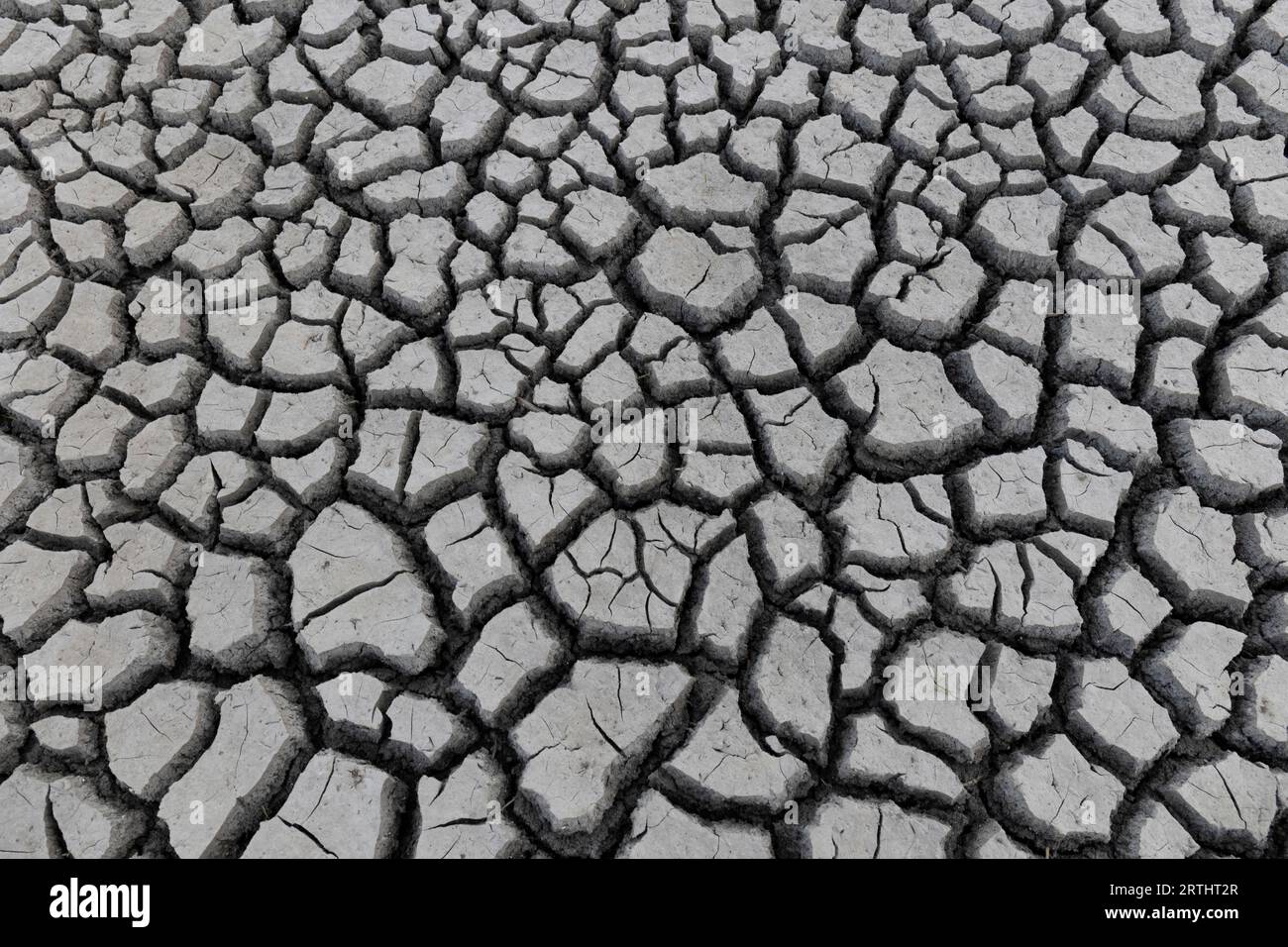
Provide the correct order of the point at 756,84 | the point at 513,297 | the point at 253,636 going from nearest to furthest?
the point at 253,636
the point at 513,297
the point at 756,84

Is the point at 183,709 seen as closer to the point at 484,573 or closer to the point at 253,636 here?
the point at 253,636

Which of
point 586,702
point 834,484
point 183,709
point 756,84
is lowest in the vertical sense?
point 183,709

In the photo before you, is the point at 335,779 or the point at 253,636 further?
the point at 253,636

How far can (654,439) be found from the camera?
6.98ft

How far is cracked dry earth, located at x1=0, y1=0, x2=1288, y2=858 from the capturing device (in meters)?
1.76

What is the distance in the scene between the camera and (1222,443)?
6.99ft

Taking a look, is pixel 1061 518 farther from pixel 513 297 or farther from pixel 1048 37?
pixel 1048 37

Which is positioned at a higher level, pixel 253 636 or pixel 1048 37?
pixel 1048 37

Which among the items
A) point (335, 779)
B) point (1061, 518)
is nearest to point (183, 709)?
point (335, 779)

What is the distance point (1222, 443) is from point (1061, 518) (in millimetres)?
465

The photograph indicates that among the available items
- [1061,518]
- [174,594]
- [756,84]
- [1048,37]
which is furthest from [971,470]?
[174,594]

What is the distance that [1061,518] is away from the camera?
2.05 metres

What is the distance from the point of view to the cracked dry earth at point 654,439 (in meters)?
1.76

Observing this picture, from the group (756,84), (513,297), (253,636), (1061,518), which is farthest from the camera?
(756,84)
